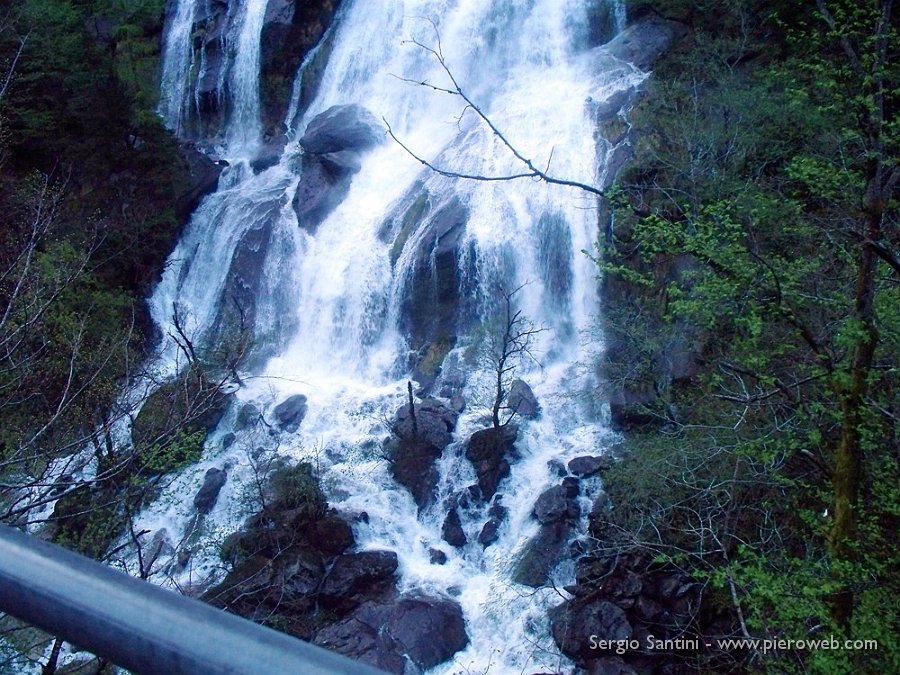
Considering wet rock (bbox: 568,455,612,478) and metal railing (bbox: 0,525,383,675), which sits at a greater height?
metal railing (bbox: 0,525,383,675)

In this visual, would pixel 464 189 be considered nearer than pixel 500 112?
Yes

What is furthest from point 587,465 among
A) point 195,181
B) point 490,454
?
point 195,181

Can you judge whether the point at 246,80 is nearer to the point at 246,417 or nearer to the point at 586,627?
the point at 246,417

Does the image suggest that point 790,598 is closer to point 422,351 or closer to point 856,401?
point 856,401

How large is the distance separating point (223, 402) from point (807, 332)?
38.7 ft

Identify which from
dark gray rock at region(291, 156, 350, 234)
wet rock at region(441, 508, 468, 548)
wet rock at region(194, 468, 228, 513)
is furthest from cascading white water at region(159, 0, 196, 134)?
wet rock at region(441, 508, 468, 548)

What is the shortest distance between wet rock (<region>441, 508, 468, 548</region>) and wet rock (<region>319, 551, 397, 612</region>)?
0.94m

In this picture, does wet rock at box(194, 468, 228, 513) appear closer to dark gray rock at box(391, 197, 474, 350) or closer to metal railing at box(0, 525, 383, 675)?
dark gray rock at box(391, 197, 474, 350)

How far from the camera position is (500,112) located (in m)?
18.0

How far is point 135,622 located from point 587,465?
11.4 m

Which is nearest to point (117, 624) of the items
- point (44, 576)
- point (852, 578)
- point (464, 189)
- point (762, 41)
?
point (44, 576)

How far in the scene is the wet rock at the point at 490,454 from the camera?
12.0 meters

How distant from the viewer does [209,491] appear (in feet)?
42.2

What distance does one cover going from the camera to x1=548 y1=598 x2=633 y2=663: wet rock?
29.9 feet
